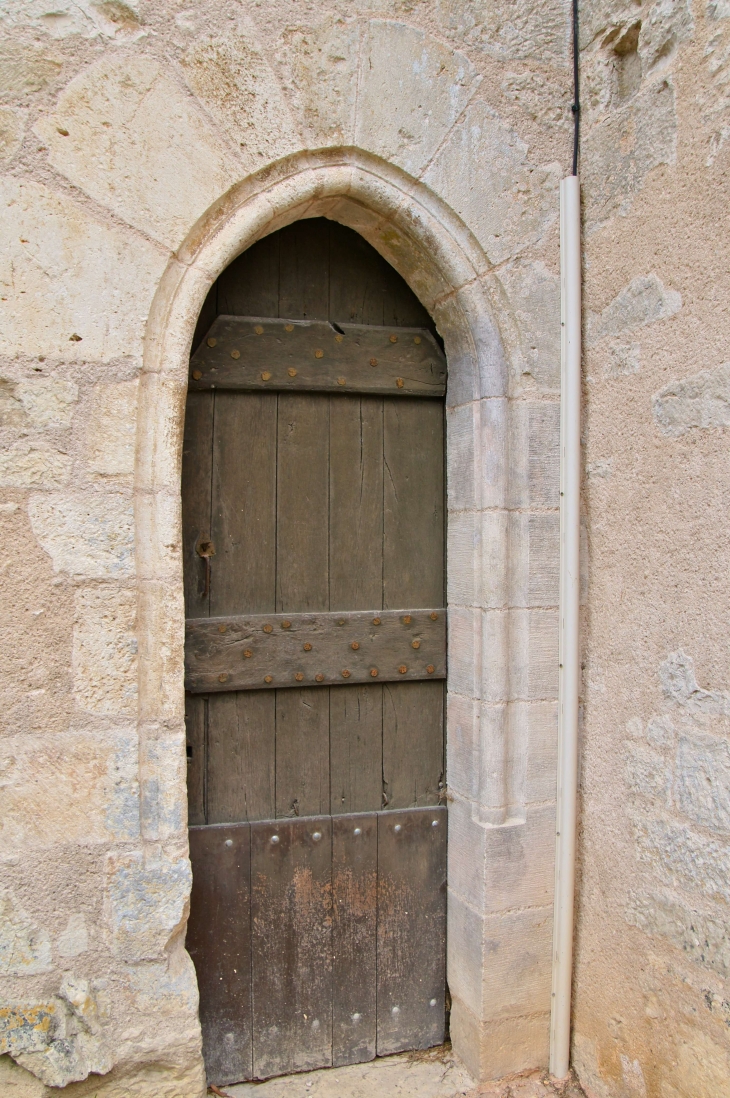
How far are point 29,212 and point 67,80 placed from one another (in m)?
0.32

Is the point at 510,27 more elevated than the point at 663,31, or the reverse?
the point at 510,27

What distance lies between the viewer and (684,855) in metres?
1.88

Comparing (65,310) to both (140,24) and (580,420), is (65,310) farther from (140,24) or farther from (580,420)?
(580,420)

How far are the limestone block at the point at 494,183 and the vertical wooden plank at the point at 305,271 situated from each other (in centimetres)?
40

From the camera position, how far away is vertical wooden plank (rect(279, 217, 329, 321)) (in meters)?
2.26

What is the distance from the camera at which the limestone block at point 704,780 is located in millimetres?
1774

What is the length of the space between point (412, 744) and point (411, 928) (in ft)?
1.85

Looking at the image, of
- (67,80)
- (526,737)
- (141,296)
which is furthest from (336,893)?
(67,80)

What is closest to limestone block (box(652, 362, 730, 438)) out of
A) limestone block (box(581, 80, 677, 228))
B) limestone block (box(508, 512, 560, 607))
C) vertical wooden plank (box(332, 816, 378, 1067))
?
limestone block (box(508, 512, 560, 607))

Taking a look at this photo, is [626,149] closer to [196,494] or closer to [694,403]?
[694,403]

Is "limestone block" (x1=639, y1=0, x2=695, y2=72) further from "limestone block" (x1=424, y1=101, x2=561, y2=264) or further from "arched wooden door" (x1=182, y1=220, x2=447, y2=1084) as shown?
"arched wooden door" (x1=182, y1=220, x2=447, y2=1084)

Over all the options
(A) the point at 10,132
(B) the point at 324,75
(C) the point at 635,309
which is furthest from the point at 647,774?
(A) the point at 10,132

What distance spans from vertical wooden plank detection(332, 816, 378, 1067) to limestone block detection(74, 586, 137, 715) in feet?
2.69

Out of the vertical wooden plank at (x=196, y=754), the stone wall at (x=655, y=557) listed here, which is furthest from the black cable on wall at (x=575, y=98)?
the vertical wooden plank at (x=196, y=754)
